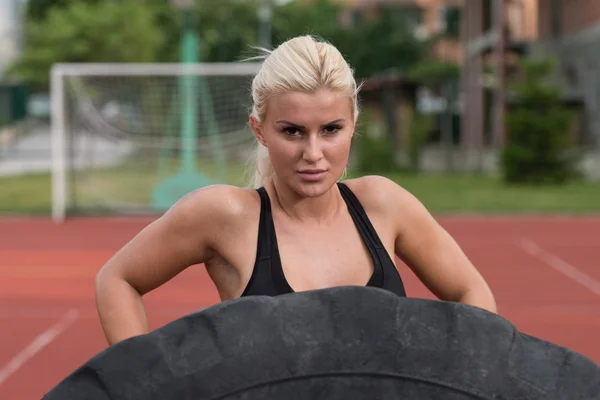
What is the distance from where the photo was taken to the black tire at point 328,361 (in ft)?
3.62

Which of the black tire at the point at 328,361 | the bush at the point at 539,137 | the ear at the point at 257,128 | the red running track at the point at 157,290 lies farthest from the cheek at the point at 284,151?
the bush at the point at 539,137

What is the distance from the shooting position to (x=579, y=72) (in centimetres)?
2578

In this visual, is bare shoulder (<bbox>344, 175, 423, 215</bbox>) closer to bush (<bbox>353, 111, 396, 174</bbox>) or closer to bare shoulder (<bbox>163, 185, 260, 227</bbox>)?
bare shoulder (<bbox>163, 185, 260, 227</bbox>)

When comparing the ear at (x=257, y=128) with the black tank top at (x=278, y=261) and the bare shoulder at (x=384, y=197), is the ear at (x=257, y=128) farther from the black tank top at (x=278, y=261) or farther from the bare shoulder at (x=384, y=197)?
the bare shoulder at (x=384, y=197)

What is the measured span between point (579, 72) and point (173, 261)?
82.3 feet

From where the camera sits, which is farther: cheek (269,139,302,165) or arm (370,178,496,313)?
arm (370,178,496,313)

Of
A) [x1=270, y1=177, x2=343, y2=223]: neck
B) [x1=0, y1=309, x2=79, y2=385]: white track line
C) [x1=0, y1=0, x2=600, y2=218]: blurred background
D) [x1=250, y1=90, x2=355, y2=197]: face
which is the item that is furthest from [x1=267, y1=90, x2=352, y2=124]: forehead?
[x1=0, y1=309, x2=79, y2=385]: white track line

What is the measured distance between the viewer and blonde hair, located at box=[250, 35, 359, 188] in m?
1.80

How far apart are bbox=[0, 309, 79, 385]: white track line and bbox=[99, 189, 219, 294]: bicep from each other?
3.76 meters

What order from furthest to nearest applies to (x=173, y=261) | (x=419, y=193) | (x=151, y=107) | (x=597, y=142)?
1. (x=597, y=142)
2. (x=419, y=193)
3. (x=151, y=107)
4. (x=173, y=261)

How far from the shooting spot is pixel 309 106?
1.80 m

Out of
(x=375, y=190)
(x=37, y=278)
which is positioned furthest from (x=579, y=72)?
(x=375, y=190)

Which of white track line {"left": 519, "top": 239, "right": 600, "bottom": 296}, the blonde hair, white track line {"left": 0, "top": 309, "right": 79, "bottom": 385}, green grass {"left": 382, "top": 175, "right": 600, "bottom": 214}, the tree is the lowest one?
green grass {"left": 382, "top": 175, "right": 600, "bottom": 214}

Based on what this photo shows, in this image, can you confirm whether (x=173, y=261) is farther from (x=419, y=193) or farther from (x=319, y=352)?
(x=419, y=193)
